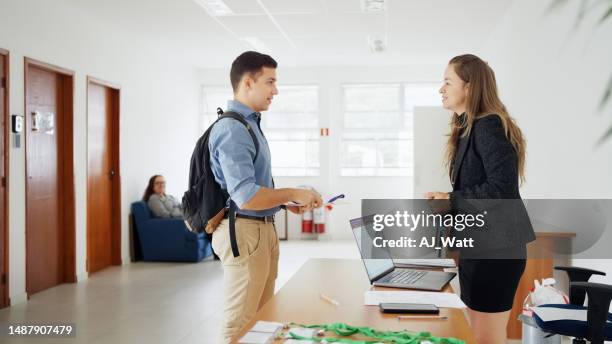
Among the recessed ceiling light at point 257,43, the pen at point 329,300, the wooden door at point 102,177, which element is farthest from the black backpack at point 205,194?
the recessed ceiling light at point 257,43

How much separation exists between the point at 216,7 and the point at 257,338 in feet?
16.8

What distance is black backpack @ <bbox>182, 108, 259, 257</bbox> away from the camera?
228 centimetres

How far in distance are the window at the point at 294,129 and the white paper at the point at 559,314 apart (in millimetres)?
7174

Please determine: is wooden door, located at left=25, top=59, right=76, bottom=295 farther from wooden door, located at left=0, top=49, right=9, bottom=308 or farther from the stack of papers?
the stack of papers

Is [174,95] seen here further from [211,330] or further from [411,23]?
[211,330]

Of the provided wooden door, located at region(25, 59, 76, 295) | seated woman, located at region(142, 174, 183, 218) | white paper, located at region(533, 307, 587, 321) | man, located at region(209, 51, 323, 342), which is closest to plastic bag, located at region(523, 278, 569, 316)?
white paper, located at region(533, 307, 587, 321)

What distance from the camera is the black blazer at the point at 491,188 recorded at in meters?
2.12

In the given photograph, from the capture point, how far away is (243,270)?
2.28 metres

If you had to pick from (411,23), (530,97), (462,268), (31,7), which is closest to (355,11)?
(411,23)

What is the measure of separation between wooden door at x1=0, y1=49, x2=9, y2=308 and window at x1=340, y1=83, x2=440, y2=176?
226 inches

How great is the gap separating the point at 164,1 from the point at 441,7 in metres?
2.84

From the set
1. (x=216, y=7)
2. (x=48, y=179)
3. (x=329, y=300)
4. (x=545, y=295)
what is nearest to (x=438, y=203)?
(x=329, y=300)

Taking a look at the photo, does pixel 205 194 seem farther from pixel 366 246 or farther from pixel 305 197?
pixel 366 246

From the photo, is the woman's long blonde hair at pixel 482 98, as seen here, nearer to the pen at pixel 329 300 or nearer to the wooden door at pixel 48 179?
the pen at pixel 329 300
